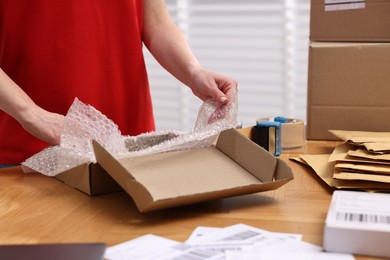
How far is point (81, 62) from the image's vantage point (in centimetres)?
160

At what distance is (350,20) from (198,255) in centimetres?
101

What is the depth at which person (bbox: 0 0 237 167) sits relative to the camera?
154cm

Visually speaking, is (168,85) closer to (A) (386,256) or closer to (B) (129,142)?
(B) (129,142)

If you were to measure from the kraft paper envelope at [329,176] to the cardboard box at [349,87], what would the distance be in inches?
11.3

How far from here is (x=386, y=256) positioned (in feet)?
2.63

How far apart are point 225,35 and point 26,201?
6.42 ft

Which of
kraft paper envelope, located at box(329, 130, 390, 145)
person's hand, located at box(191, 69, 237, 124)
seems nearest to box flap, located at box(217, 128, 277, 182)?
person's hand, located at box(191, 69, 237, 124)

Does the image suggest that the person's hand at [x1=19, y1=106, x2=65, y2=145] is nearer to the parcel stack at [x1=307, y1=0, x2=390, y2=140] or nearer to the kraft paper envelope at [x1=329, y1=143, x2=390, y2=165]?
the kraft paper envelope at [x1=329, y1=143, x2=390, y2=165]

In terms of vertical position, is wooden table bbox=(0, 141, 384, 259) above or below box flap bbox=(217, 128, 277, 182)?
below

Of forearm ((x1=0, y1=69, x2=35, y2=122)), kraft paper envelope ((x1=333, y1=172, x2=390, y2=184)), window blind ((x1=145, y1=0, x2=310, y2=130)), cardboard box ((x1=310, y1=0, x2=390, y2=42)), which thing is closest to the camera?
kraft paper envelope ((x1=333, y1=172, x2=390, y2=184))

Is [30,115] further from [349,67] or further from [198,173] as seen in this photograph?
[349,67]

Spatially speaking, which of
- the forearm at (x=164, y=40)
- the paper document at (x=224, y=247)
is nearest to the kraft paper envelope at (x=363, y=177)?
the paper document at (x=224, y=247)

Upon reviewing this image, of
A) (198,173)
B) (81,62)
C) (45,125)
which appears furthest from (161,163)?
(81,62)

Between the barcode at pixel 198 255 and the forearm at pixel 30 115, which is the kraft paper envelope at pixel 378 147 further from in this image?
the forearm at pixel 30 115
